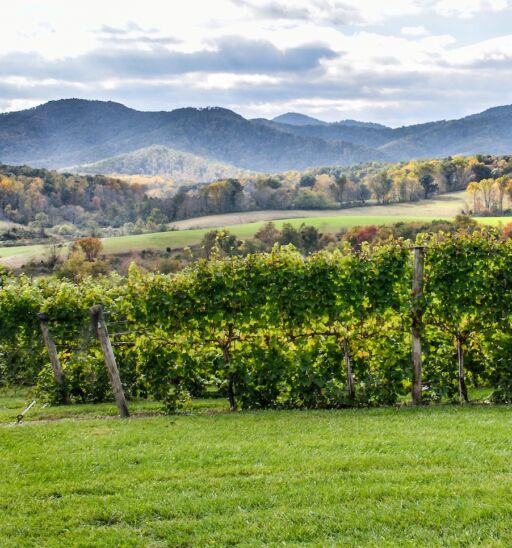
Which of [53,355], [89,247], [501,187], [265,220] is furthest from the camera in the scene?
[501,187]

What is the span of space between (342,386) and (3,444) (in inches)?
237

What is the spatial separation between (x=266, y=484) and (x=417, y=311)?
5.85 metres

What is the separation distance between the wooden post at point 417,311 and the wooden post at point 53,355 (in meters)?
7.50

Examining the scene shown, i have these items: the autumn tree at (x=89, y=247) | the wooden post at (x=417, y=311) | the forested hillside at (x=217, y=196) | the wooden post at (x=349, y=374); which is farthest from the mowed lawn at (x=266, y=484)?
the forested hillside at (x=217, y=196)

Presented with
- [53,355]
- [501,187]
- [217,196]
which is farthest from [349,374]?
[217,196]

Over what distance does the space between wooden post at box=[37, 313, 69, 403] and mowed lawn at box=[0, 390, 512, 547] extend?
4.16 metres

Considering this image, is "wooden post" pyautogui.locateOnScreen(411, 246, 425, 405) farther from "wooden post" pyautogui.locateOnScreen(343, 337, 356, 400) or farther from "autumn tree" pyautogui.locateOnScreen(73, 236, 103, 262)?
"autumn tree" pyautogui.locateOnScreen(73, 236, 103, 262)

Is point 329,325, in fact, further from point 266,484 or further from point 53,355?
point 53,355

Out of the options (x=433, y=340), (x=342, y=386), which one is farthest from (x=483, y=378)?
(x=342, y=386)

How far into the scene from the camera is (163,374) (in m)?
13.0

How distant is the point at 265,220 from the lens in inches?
4919

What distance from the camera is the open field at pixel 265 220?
100438 mm

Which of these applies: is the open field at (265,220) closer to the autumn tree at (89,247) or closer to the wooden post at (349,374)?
the autumn tree at (89,247)

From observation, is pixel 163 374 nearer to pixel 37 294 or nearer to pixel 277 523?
pixel 37 294
